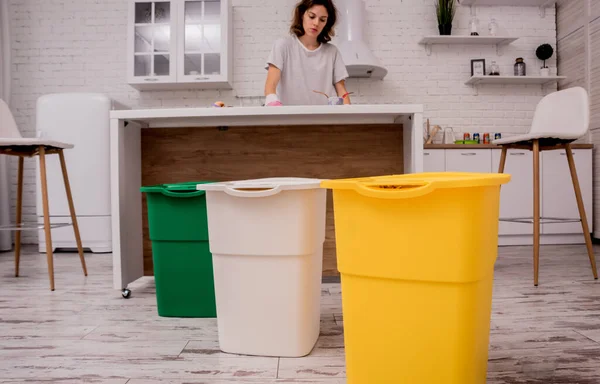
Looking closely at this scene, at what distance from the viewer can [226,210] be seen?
50.9 inches

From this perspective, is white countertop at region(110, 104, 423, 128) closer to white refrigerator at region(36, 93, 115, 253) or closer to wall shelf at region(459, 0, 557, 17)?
white refrigerator at region(36, 93, 115, 253)

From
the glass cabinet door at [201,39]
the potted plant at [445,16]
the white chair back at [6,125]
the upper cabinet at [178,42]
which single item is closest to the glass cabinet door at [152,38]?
the upper cabinet at [178,42]

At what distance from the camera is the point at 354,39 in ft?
13.1

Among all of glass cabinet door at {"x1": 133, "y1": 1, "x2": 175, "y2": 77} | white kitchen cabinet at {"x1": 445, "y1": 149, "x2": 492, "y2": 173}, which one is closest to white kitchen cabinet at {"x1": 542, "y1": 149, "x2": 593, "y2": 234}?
white kitchen cabinet at {"x1": 445, "y1": 149, "x2": 492, "y2": 173}

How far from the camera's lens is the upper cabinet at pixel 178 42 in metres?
3.96

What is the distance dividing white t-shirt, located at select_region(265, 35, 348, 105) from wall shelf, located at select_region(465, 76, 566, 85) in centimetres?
216

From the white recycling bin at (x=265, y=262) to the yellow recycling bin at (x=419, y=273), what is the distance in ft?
0.87

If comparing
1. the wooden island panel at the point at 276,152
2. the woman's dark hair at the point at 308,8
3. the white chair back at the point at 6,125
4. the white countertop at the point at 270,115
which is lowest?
the wooden island panel at the point at 276,152

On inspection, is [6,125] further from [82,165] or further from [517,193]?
[517,193]

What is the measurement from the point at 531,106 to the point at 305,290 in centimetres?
391

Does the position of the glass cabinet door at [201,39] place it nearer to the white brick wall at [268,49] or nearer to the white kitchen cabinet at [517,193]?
the white brick wall at [268,49]

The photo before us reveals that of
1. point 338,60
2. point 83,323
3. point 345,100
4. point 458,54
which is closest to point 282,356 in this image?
point 83,323

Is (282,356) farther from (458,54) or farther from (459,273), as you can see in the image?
(458,54)

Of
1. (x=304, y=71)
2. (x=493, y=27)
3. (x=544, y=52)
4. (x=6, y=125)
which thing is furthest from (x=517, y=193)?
(x=6, y=125)
